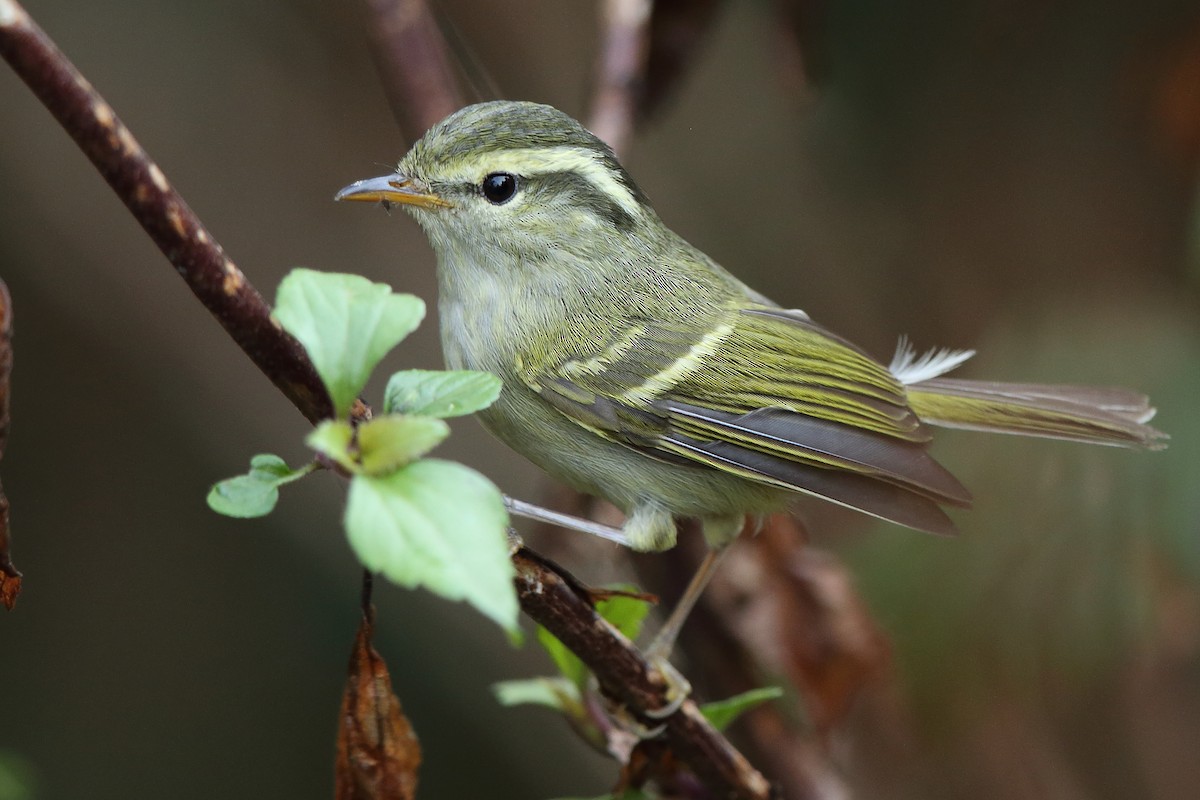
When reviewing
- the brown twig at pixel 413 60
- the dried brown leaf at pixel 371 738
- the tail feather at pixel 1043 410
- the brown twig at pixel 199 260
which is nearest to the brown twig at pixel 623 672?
the brown twig at pixel 199 260

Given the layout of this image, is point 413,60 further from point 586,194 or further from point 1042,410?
point 1042,410

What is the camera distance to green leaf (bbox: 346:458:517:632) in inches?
41.9

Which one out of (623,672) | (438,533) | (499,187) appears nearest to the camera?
(438,533)

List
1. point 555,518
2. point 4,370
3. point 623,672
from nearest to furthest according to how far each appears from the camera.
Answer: point 4,370 → point 623,672 → point 555,518

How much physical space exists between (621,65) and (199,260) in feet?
6.78

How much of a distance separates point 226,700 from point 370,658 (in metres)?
3.32

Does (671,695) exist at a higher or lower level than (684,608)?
lower

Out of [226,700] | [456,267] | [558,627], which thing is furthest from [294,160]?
[558,627]

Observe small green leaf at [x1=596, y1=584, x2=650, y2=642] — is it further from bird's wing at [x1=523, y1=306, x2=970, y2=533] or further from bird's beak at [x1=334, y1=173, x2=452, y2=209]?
bird's beak at [x1=334, y1=173, x2=452, y2=209]

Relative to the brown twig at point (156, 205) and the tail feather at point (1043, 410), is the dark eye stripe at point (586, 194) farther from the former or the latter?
the brown twig at point (156, 205)

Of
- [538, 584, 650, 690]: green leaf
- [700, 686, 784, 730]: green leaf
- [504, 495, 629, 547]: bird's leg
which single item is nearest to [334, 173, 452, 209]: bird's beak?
[504, 495, 629, 547]: bird's leg

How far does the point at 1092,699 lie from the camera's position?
3.88 metres

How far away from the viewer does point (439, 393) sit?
1400 mm

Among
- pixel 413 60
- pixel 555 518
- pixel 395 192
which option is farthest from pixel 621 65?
pixel 555 518
